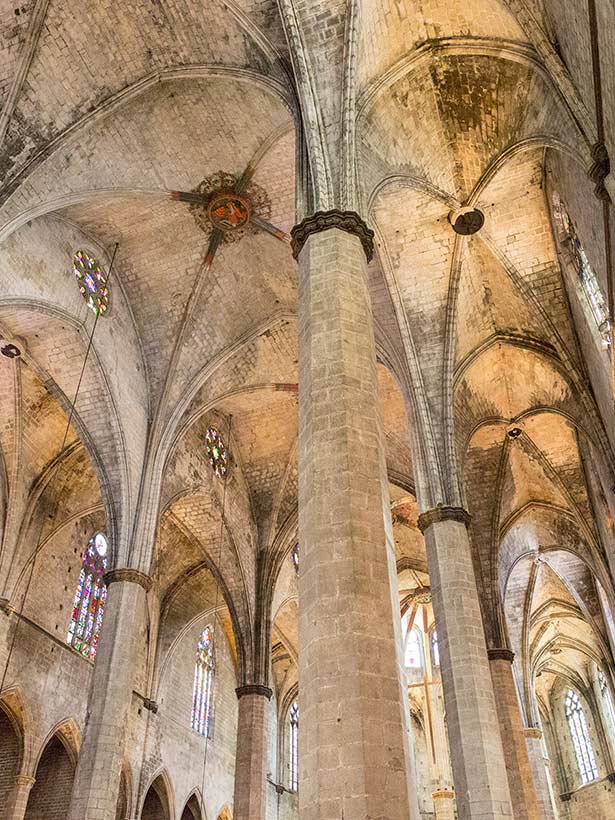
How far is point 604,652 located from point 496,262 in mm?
15351

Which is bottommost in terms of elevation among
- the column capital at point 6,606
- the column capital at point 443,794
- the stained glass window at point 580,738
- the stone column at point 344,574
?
the stone column at point 344,574

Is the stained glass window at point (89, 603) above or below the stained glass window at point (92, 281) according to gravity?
below

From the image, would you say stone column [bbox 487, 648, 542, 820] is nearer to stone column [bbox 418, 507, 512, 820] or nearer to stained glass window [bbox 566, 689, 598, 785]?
stone column [bbox 418, 507, 512, 820]

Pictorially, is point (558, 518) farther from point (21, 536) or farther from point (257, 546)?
point (21, 536)

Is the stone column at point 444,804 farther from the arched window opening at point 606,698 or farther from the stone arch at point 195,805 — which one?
the stone arch at point 195,805

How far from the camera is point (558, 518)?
79.2 ft

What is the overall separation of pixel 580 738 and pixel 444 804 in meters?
9.04

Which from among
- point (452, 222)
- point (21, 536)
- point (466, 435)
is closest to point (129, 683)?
point (21, 536)

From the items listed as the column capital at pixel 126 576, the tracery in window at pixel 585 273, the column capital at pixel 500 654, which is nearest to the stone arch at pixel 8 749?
the column capital at pixel 126 576

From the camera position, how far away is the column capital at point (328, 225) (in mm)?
10117

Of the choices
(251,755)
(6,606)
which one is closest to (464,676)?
(251,755)

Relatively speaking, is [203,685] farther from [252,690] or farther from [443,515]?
[443,515]

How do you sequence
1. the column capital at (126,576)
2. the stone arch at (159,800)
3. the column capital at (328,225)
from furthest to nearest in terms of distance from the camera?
the stone arch at (159,800)
the column capital at (126,576)
the column capital at (328,225)

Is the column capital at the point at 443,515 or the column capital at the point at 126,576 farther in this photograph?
the column capital at the point at 126,576
